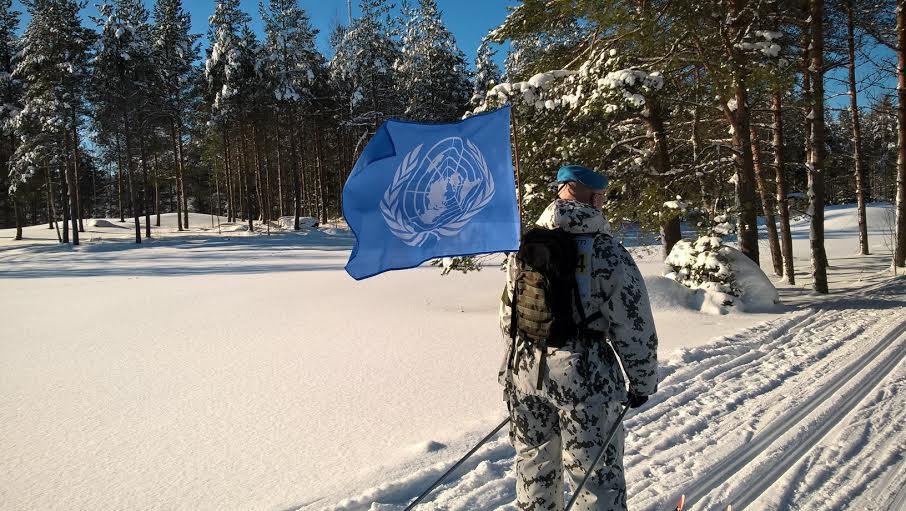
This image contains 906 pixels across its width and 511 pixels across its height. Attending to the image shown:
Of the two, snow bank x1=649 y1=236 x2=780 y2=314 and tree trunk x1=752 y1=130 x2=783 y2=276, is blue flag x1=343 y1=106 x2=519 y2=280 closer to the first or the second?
snow bank x1=649 y1=236 x2=780 y2=314

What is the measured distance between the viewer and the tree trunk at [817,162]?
11.3m

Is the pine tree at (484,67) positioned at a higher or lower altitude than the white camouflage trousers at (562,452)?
higher

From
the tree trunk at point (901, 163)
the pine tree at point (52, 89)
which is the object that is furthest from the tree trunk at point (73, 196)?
the tree trunk at point (901, 163)

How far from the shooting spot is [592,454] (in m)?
2.58

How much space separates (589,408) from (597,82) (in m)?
7.66

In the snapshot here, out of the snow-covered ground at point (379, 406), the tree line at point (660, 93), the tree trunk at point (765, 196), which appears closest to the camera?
the snow-covered ground at point (379, 406)

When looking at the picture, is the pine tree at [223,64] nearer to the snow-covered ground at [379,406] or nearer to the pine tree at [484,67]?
the pine tree at [484,67]

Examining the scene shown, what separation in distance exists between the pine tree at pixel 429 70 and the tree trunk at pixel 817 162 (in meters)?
28.3

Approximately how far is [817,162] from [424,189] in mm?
11478

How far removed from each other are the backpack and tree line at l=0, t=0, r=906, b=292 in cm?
96

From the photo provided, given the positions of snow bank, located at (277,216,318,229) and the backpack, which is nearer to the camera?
the backpack

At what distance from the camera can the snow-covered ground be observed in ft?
12.5

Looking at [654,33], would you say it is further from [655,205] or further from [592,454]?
[592,454]

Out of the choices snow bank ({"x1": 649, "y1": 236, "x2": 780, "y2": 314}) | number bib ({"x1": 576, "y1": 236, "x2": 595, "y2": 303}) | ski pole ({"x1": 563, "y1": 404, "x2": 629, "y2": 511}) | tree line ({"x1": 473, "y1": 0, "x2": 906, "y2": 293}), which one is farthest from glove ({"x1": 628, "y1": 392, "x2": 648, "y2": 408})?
snow bank ({"x1": 649, "y1": 236, "x2": 780, "y2": 314})
